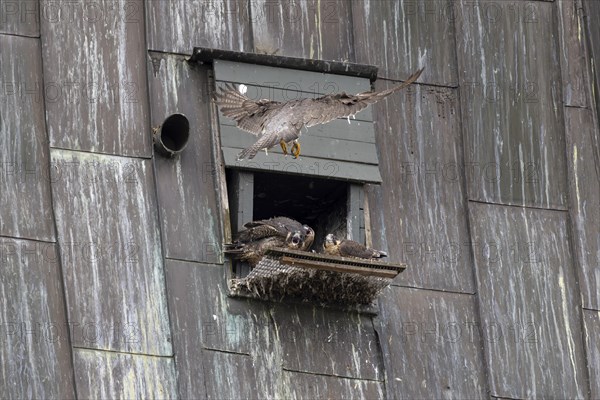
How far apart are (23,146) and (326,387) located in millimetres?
3201

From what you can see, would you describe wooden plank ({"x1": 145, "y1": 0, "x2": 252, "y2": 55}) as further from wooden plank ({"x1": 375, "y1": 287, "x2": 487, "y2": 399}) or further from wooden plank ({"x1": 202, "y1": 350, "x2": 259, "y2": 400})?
wooden plank ({"x1": 202, "y1": 350, "x2": 259, "y2": 400})

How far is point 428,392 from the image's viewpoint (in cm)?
2236

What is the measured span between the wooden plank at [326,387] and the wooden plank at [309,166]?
75.0 inches

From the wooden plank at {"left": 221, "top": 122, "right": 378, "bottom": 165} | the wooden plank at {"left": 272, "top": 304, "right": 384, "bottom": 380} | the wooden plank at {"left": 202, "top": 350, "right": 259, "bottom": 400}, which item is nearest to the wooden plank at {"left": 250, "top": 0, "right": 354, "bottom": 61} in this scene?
the wooden plank at {"left": 221, "top": 122, "right": 378, "bottom": 165}

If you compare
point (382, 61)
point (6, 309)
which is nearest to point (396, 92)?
point (382, 61)

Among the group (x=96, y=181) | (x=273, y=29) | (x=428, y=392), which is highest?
(x=273, y=29)

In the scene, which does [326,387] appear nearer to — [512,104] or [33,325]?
[33,325]

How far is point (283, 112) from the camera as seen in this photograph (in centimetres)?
2286

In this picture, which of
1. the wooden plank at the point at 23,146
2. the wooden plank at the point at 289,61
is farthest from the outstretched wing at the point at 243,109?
the wooden plank at the point at 23,146

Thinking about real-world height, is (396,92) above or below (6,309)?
above

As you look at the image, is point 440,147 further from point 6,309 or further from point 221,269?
point 6,309

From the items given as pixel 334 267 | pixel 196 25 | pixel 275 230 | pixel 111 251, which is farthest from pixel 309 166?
pixel 111 251

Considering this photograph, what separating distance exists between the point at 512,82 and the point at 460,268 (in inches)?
79.8

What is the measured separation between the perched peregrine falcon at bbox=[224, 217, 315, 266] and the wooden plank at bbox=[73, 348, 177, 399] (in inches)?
48.6
